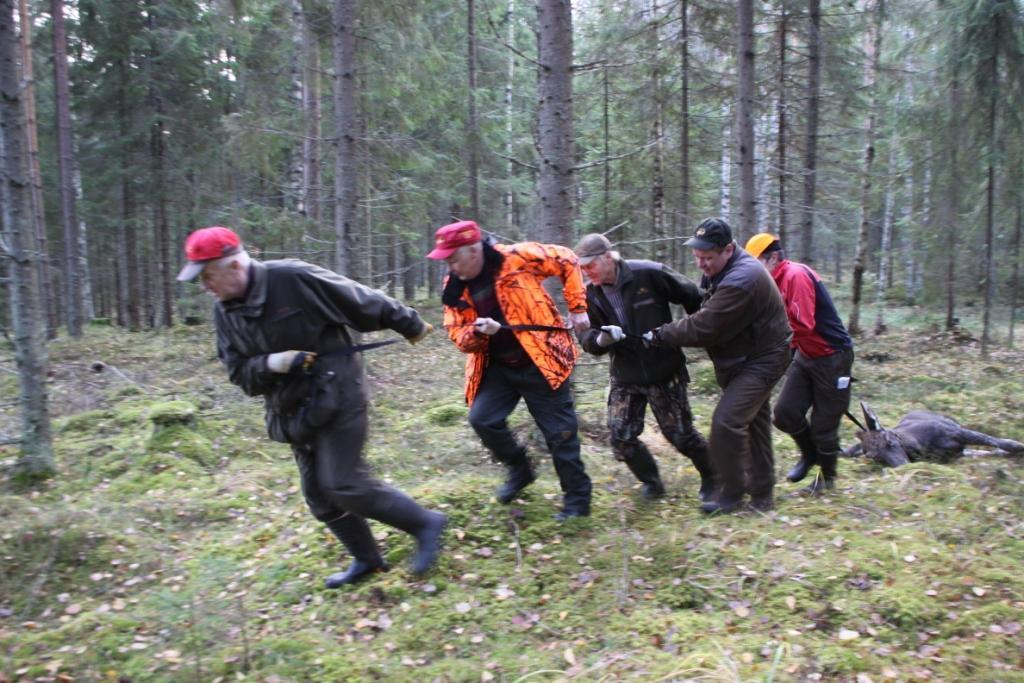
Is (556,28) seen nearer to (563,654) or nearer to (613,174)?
(563,654)

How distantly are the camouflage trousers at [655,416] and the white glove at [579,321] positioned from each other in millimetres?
638

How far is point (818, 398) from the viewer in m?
6.07

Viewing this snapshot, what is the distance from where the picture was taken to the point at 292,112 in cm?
1742

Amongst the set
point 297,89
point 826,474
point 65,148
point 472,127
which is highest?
point 297,89

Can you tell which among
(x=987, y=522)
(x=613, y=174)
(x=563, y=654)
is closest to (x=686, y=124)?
(x=613, y=174)

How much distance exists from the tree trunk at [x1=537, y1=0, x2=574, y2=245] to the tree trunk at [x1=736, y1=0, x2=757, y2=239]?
5416 millimetres

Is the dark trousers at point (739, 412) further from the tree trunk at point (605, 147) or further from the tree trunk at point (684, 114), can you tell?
the tree trunk at point (605, 147)

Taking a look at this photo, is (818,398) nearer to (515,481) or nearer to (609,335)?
(609,335)

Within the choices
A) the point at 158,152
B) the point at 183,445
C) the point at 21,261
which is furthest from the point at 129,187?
the point at 21,261

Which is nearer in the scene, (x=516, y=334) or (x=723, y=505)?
(x=516, y=334)

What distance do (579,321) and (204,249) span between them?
2.50 metres

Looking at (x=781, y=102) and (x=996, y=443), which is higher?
(x=781, y=102)

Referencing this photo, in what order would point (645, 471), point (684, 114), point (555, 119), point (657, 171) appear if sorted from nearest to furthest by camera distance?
1. point (645, 471)
2. point (555, 119)
3. point (684, 114)
4. point (657, 171)

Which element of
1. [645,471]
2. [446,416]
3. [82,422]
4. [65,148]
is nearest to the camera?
[645,471]
